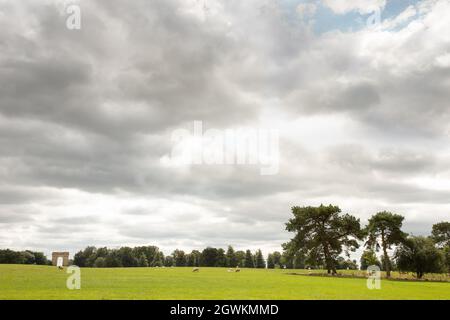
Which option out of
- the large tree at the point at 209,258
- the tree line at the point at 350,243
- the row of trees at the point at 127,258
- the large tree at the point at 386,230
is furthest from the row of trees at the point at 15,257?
the large tree at the point at 386,230

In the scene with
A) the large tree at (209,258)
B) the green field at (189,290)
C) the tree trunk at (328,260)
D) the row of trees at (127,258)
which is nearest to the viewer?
the green field at (189,290)

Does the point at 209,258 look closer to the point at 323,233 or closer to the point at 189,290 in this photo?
the point at 323,233

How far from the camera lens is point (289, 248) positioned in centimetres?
9231

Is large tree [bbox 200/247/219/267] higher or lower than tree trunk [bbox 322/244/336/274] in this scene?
lower

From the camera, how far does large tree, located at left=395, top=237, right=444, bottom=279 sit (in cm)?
7969

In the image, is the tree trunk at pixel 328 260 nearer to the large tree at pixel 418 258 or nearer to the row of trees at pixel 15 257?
the large tree at pixel 418 258

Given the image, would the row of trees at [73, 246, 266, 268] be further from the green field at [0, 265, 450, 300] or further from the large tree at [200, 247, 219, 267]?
the green field at [0, 265, 450, 300]

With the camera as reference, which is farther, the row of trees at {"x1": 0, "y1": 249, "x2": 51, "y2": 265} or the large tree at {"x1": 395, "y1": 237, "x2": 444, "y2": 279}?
the row of trees at {"x1": 0, "y1": 249, "x2": 51, "y2": 265}

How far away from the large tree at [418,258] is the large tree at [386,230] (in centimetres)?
183

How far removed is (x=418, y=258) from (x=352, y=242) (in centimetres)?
1319

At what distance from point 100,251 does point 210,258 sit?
165 feet

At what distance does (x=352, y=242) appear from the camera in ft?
290

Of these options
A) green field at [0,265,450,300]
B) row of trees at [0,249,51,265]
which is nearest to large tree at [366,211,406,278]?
green field at [0,265,450,300]

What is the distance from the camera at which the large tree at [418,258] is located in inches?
3137
